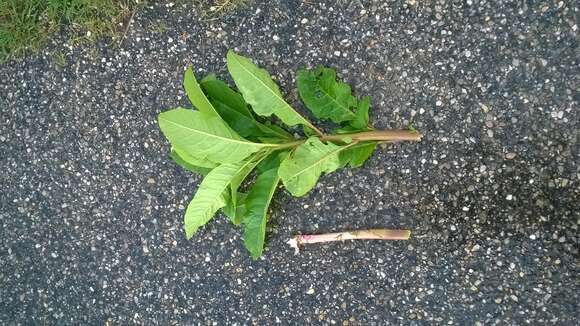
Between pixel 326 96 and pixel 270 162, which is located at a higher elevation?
pixel 326 96

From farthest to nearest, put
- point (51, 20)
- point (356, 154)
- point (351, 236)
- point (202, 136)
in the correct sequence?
point (51, 20) < point (351, 236) < point (356, 154) < point (202, 136)

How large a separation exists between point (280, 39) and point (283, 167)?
22.2 inches

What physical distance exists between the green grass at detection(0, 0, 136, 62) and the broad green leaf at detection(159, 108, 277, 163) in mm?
748

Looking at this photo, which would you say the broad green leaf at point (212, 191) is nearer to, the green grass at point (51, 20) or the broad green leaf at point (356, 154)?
the broad green leaf at point (356, 154)

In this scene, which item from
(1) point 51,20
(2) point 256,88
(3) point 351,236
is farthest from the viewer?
(1) point 51,20

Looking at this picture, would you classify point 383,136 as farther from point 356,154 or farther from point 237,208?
point 237,208

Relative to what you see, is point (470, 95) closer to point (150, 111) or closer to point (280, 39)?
point (280, 39)

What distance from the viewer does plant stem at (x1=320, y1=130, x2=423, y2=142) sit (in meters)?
1.95

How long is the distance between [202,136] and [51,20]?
1.06 metres

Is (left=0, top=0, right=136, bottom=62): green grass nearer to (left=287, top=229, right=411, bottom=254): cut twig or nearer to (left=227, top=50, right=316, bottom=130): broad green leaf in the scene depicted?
(left=227, top=50, right=316, bottom=130): broad green leaf

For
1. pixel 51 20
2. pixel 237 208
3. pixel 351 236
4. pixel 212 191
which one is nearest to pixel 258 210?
pixel 237 208

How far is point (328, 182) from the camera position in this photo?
2.13 metres

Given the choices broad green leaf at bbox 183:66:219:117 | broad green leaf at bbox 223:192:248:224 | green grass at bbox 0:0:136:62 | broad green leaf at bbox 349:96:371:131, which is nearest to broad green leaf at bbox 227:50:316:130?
broad green leaf at bbox 183:66:219:117

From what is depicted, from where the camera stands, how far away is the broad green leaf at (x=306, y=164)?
1827mm
